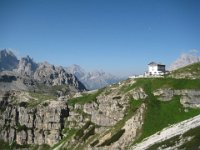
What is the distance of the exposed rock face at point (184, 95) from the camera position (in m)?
173

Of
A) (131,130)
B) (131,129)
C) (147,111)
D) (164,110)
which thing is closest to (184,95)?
(164,110)

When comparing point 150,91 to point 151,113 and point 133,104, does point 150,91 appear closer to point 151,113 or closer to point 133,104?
point 133,104

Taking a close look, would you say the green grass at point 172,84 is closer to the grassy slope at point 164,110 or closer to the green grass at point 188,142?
the grassy slope at point 164,110

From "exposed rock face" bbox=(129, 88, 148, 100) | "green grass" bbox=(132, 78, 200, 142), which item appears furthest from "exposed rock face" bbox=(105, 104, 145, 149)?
"exposed rock face" bbox=(129, 88, 148, 100)

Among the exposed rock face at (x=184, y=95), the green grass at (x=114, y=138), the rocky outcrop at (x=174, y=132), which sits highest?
the exposed rock face at (x=184, y=95)

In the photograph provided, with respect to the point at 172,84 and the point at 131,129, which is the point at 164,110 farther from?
the point at 172,84

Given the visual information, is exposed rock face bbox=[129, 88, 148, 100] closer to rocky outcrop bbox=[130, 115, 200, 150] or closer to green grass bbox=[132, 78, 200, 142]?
green grass bbox=[132, 78, 200, 142]

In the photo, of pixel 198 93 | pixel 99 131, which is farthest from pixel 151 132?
pixel 99 131

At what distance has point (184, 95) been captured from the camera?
178 meters

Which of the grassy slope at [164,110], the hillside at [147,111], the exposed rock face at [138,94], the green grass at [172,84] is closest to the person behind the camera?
the grassy slope at [164,110]

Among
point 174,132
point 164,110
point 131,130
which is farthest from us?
point 164,110

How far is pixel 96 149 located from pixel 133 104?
33.6 metres

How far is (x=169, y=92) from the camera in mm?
183250

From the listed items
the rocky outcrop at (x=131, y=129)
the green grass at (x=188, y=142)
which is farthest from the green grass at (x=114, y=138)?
the green grass at (x=188, y=142)
